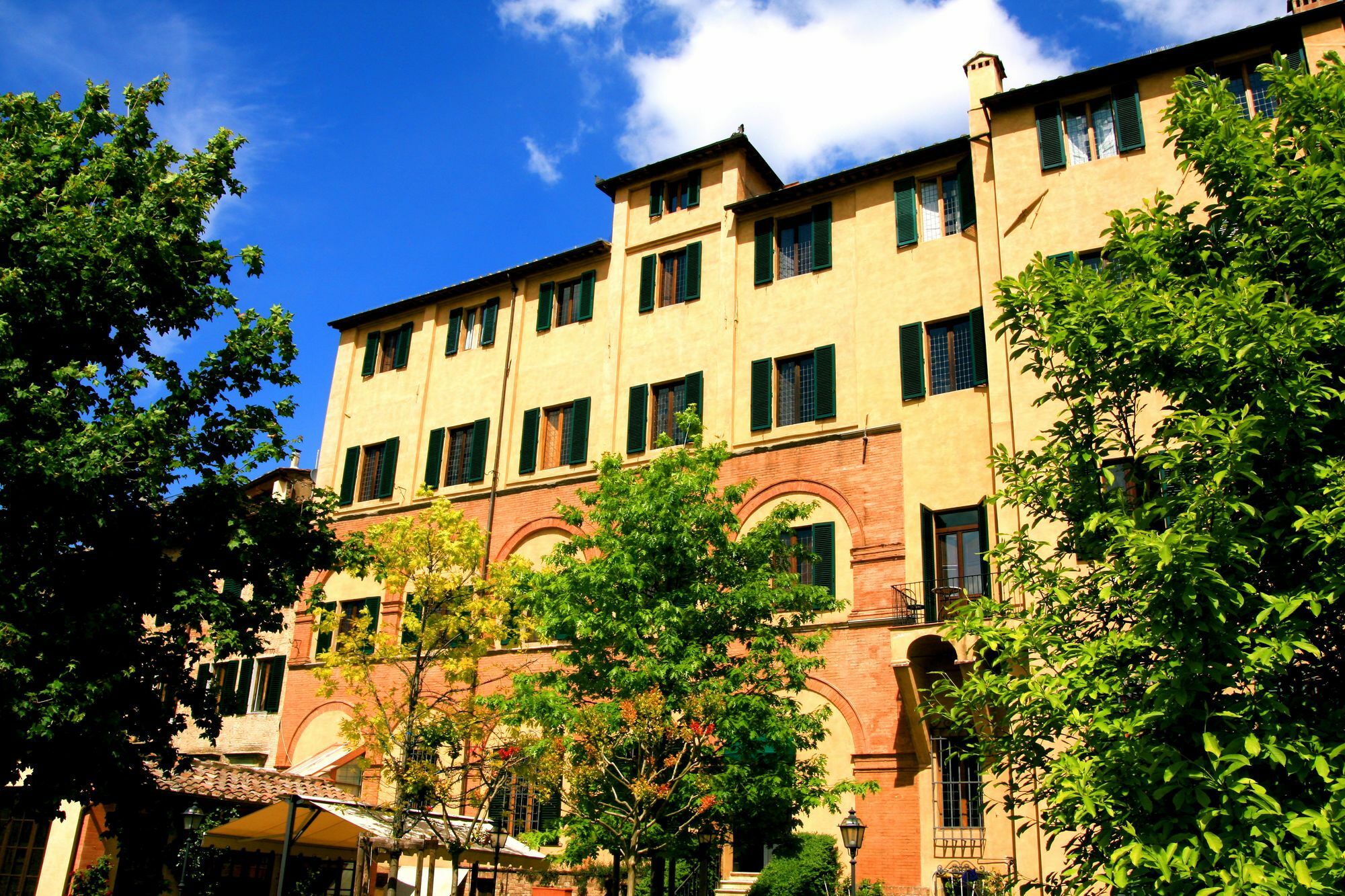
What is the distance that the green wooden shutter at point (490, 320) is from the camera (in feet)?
106

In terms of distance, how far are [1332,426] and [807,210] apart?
60.3 ft

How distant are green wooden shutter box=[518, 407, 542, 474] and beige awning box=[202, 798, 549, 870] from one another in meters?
10.3

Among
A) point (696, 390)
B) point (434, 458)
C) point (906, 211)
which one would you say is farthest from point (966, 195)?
point (434, 458)

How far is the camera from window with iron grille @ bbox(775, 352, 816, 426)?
2567 cm

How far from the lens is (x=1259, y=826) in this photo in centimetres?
829

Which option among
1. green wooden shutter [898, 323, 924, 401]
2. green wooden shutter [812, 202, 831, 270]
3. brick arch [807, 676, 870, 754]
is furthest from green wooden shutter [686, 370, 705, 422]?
brick arch [807, 676, 870, 754]

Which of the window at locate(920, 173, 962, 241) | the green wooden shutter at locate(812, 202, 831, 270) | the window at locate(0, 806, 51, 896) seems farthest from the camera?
the green wooden shutter at locate(812, 202, 831, 270)

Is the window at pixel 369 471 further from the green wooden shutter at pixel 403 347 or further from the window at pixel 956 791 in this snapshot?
the window at pixel 956 791

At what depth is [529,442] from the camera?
30.0 metres

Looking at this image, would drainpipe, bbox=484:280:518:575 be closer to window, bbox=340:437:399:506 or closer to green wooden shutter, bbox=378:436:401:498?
green wooden shutter, bbox=378:436:401:498

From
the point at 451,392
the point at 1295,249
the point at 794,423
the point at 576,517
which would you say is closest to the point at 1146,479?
the point at 1295,249

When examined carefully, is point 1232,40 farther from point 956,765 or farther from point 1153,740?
point 1153,740

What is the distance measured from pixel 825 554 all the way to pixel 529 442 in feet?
33.6

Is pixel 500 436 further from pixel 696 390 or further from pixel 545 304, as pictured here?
pixel 696 390
